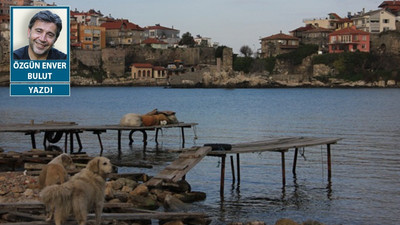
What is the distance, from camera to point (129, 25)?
135 metres

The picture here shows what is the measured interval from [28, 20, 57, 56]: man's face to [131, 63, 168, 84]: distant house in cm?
10785

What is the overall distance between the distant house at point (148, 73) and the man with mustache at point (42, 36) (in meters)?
107

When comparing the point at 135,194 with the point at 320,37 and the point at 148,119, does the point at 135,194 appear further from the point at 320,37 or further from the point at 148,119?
the point at 320,37

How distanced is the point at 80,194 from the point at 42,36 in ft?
28.6

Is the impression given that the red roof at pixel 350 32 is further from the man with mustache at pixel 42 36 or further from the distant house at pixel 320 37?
the man with mustache at pixel 42 36

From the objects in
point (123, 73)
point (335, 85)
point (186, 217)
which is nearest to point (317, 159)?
point (186, 217)

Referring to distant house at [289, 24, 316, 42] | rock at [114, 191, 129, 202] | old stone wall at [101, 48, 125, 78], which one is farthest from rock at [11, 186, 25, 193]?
distant house at [289, 24, 316, 42]

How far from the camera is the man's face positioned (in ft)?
53.2

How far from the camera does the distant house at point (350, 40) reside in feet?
370

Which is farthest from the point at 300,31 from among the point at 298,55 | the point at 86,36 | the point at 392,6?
the point at 86,36

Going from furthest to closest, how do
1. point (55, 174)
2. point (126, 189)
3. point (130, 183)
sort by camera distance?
1. point (130, 183)
2. point (126, 189)
3. point (55, 174)

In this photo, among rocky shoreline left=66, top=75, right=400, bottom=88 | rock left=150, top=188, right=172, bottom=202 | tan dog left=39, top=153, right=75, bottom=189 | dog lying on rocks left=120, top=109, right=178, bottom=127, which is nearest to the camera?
tan dog left=39, top=153, right=75, bottom=189

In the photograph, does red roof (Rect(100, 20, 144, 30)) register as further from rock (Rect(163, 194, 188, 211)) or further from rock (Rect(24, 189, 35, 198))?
rock (Rect(24, 189, 35, 198))

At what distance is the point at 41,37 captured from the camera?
650 inches
